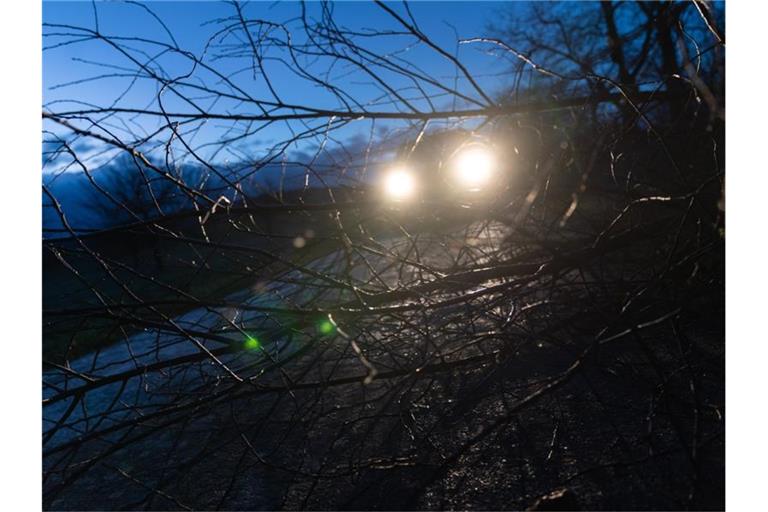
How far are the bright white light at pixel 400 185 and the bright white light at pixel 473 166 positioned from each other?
210 millimetres

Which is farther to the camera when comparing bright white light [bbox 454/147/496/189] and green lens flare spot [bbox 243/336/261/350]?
bright white light [bbox 454/147/496/189]

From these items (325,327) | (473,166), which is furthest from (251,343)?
(473,166)

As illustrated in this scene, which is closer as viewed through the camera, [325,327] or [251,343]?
[251,343]

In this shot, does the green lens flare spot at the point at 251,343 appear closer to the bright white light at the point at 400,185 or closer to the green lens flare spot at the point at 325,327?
the green lens flare spot at the point at 325,327

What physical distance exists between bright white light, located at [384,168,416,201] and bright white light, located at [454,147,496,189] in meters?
0.21

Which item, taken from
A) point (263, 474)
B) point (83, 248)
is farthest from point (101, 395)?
point (83, 248)

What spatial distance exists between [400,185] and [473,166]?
1.05ft

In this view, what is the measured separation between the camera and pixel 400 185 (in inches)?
98.6

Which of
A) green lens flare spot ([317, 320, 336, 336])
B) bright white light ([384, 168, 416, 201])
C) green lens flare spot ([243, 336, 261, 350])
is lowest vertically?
green lens flare spot ([243, 336, 261, 350])

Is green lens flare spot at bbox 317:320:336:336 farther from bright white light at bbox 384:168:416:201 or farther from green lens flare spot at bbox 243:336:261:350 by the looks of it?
bright white light at bbox 384:168:416:201

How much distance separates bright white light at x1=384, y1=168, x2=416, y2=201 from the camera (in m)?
2.43

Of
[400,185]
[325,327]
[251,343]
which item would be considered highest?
[400,185]

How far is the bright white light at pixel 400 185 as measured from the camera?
243cm

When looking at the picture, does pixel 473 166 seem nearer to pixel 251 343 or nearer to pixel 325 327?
pixel 325 327
